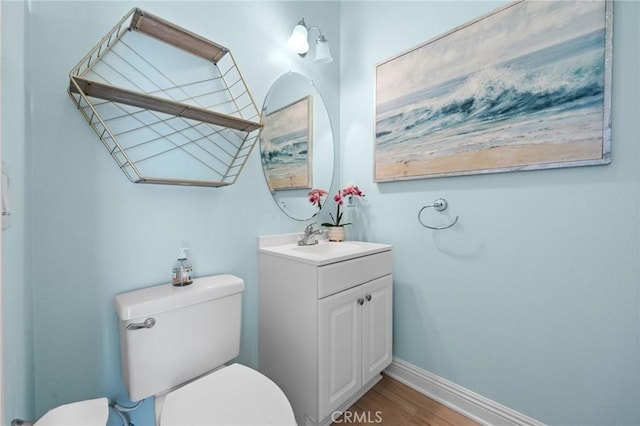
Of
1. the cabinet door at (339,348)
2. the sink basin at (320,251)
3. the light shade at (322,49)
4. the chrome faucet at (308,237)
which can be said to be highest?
the light shade at (322,49)

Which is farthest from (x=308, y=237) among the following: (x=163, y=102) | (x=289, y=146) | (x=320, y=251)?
(x=163, y=102)

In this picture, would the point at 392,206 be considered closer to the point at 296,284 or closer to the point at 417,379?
the point at 296,284

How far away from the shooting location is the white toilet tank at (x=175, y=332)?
2.98ft

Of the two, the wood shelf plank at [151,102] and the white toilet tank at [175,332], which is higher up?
the wood shelf plank at [151,102]

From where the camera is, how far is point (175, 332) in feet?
3.21

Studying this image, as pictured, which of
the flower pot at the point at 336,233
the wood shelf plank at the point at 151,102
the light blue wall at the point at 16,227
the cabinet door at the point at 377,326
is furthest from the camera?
the flower pot at the point at 336,233

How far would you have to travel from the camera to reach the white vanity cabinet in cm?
114

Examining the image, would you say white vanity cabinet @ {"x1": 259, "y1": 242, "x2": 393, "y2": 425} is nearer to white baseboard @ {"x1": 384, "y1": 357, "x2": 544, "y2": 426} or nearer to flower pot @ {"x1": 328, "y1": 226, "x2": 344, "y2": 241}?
white baseboard @ {"x1": 384, "y1": 357, "x2": 544, "y2": 426}

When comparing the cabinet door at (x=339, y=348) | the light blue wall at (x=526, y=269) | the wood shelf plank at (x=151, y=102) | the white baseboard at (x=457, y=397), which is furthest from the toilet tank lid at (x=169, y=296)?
the white baseboard at (x=457, y=397)

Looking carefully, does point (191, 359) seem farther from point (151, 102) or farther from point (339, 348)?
point (151, 102)

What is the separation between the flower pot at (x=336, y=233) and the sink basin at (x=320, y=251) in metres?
0.05

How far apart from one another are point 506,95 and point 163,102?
145 centimetres

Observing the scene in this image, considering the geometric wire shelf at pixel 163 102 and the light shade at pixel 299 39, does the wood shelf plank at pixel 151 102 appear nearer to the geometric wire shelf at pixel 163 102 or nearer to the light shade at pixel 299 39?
the geometric wire shelf at pixel 163 102

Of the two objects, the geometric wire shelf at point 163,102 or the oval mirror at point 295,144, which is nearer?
the geometric wire shelf at point 163,102
